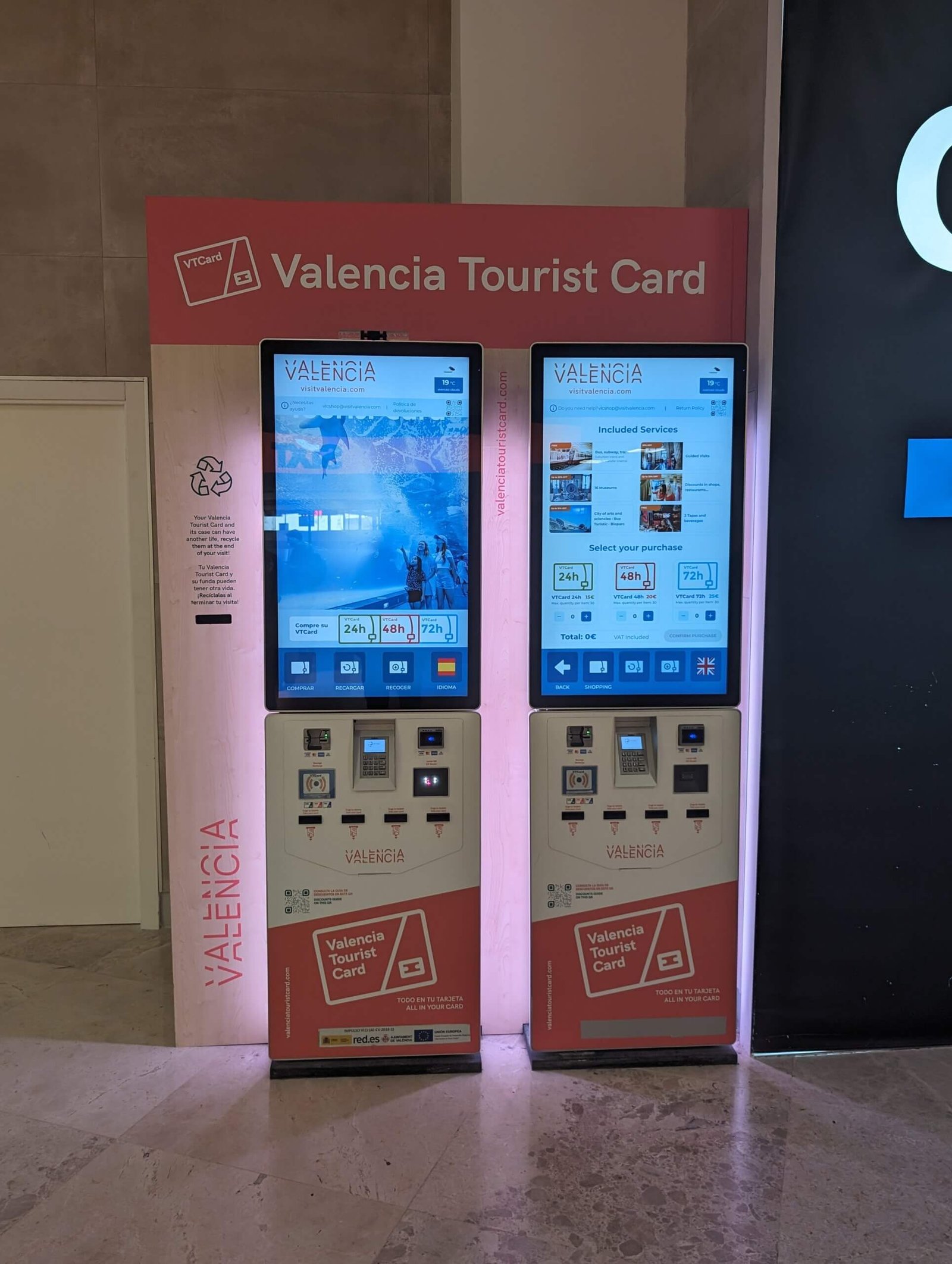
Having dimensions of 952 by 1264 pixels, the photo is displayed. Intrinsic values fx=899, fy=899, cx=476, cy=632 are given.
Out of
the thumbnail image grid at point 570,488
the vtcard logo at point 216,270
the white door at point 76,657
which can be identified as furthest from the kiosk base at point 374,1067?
the vtcard logo at point 216,270

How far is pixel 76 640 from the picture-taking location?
4.00m

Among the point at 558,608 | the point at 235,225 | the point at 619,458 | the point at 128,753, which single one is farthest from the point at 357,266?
the point at 128,753

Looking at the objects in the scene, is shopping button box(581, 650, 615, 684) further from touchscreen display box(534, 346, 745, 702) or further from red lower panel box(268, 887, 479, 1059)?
red lower panel box(268, 887, 479, 1059)

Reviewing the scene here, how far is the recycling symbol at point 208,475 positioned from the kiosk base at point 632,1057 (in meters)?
2.04

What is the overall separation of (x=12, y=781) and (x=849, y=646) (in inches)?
139

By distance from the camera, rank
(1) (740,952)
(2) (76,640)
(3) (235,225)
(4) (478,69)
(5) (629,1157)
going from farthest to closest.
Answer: (2) (76,640)
(4) (478,69)
(1) (740,952)
(3) (235,225)
(5) (629,1157)

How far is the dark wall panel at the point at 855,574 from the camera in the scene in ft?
8.99

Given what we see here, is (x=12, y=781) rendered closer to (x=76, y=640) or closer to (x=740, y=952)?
(x=76, y=640)

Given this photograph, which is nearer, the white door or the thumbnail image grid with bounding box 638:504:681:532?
the thumbnail image grid with bounding box 638:504:681:532

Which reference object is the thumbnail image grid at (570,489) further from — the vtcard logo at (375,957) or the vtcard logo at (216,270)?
the vtcard logo at (375,957)

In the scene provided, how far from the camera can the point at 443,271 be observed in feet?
9.25

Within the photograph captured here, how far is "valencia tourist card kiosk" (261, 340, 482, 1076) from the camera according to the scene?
2701 mm

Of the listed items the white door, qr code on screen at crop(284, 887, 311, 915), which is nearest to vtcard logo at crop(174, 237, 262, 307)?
the white door

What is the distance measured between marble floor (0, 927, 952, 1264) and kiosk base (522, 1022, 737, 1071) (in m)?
0.03
